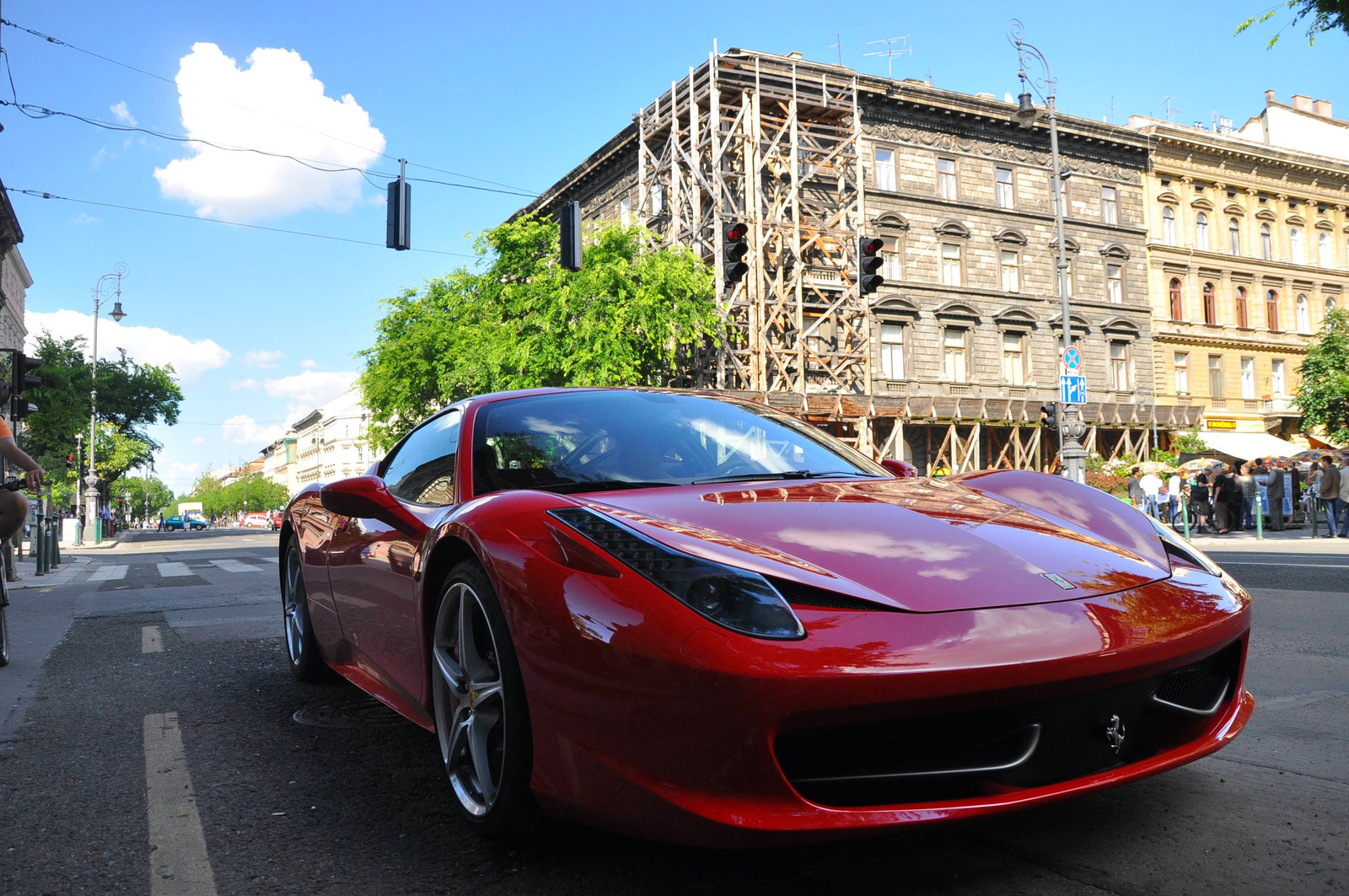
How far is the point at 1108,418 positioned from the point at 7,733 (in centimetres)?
3815

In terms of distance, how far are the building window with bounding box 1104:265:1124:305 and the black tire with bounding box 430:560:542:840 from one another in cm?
4019

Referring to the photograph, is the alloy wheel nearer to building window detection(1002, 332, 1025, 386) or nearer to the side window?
the side window

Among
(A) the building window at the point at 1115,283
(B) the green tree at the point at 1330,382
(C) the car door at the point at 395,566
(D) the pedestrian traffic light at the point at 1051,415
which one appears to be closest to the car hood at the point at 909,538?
(C) the car door at the point at 395,566

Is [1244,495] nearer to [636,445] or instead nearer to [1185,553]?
[1185,553]

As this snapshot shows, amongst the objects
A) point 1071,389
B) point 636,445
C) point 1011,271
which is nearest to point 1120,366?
point 1011,271

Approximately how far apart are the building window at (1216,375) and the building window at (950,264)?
12.8 meters

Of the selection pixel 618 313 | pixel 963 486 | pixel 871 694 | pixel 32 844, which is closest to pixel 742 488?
pixel 963 486

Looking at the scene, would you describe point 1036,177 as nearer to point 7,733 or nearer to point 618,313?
point 618,313

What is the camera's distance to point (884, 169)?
3562 centimetres

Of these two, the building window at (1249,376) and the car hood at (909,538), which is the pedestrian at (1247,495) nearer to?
the building window at (1249,376)

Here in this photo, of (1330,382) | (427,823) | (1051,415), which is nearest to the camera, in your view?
(427,823)

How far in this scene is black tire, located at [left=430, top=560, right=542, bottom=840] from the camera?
2449 mm

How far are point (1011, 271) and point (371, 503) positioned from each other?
122ft

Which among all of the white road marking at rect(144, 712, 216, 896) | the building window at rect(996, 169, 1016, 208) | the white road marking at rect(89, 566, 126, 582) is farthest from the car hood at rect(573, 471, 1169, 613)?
the building window at rect(996, 169, 1016, 208)
